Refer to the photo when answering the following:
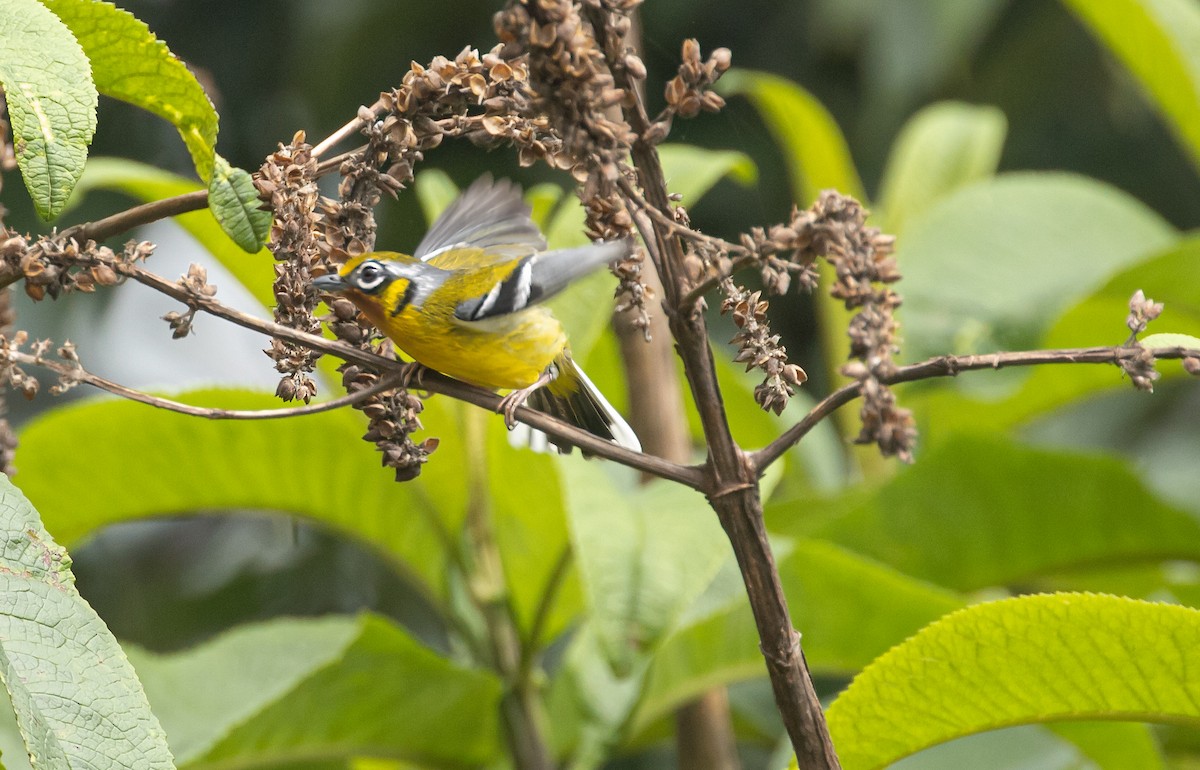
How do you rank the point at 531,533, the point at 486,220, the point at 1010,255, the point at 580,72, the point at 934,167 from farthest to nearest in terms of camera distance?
1. the point at 934,167
2. the point at 1010,255
3. the point at 531,533
4. the point at 486,220
5. the point at 580,72

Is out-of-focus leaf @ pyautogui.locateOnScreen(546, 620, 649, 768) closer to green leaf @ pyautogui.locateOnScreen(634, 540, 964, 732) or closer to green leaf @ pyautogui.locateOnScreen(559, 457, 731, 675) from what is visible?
green leaf @ pyautogui.locateOnScreen(634, 540, 964, 732)

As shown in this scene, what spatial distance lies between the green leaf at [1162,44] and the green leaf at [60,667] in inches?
64.3

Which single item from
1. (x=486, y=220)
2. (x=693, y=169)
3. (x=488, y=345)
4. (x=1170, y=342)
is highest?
(x=693, y=169)

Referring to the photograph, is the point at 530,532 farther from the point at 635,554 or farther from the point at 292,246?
A: the point at 292,246

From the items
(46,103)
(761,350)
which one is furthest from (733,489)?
(46,103)

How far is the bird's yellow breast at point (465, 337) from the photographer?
3.18 feet

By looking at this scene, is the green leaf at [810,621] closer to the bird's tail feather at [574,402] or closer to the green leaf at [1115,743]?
the green leaf at [1115,743]

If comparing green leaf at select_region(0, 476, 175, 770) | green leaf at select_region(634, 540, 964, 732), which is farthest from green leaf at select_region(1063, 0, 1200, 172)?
green leaf at select_region(0, 476, 175, 770)

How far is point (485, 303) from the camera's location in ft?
3.15

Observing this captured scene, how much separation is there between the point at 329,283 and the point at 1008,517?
1.17 meters

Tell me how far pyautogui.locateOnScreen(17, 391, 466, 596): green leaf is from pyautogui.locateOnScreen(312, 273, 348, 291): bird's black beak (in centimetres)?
65

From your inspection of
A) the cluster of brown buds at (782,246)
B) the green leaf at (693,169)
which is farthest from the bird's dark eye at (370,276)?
the green leaf at (693,169)

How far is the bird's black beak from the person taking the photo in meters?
0.81

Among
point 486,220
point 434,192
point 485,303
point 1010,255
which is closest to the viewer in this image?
point 485,303
